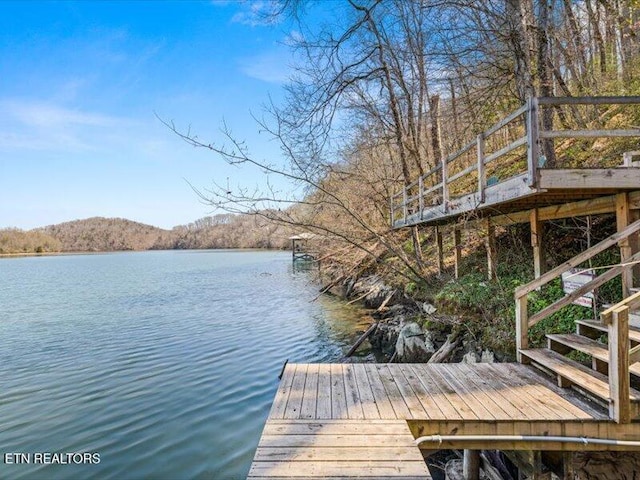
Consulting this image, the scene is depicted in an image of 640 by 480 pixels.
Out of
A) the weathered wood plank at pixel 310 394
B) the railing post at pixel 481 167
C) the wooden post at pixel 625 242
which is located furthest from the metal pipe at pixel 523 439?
the railing post at pixel 481 167

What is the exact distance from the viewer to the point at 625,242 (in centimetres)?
423

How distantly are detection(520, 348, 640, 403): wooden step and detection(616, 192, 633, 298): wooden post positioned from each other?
3.82 ft

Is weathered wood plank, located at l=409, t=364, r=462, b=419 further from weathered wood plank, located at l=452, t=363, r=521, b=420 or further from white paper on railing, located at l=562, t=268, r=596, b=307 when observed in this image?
white paper on railing, located at l=562, t=268, r=596, b=307

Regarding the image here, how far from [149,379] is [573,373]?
7.05 meters

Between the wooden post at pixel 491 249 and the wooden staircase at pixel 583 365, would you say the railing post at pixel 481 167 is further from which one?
the wooden post at pixel 491 249

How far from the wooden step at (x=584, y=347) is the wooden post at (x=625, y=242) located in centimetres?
79

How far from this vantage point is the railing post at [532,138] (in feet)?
13.0

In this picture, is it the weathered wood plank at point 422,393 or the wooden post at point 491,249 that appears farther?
the wooden post at point 491,249

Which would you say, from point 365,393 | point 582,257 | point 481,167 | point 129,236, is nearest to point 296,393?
point 365,393

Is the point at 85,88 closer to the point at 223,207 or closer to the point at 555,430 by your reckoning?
the point at 223,207

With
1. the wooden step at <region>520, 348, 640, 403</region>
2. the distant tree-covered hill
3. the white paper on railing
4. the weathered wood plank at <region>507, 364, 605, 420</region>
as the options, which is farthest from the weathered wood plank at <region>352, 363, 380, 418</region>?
the distant tree-covered hill

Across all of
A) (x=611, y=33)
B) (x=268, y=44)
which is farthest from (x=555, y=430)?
(x=611, y=33)

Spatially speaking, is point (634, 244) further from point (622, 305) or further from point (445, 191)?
point (445, 191)

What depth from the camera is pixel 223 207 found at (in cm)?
799
